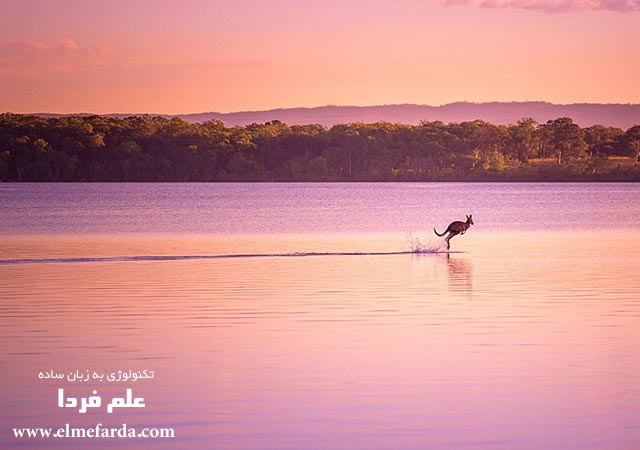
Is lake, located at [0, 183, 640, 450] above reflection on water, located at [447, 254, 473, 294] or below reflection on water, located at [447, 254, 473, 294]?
above

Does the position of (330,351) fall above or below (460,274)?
above

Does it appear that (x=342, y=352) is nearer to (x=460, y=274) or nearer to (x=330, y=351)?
(x=330, y=351)

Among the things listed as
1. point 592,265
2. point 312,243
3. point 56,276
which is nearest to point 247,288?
point 56,276

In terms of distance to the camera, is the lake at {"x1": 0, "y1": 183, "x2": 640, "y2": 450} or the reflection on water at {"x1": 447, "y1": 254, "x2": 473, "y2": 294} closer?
the lake at {"x1": 0, "y1": 183, "x2": 640, "y2": 450}

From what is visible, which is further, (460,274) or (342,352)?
(460,274)

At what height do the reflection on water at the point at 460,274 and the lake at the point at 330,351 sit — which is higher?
the lake at the point at 330,351

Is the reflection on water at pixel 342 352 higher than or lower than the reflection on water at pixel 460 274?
higher

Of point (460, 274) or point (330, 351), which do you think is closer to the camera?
point (330, 351)

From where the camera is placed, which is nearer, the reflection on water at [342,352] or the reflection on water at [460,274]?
the reflection on water at [342,352]

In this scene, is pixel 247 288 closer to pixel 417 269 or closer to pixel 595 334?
pixel 417 269

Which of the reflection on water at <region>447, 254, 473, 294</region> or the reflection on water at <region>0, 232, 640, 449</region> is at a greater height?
the reflection on water at <region>0, 232, 640, 449</region>

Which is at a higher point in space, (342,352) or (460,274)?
(342,352)

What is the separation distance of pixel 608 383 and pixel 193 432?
4.26 metres

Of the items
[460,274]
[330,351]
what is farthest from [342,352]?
[460,274]
